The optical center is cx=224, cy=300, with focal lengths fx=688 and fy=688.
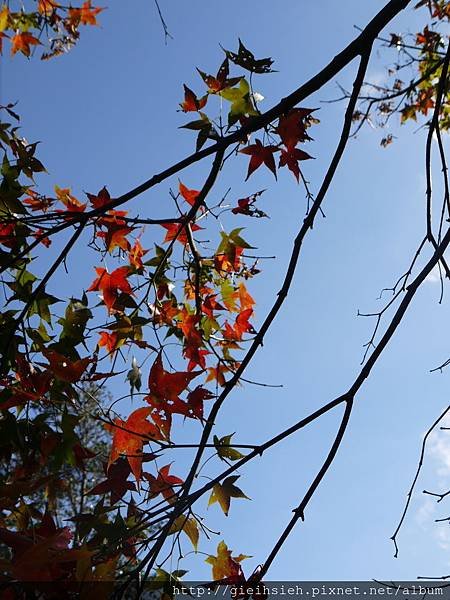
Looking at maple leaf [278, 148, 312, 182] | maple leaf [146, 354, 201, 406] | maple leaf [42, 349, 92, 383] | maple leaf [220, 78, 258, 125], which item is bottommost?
maple leaf [146, 354, 201, 406]

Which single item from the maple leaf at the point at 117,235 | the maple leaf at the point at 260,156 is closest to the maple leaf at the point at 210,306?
the maple leaf at the point at 117,235

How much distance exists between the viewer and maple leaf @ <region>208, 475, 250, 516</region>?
1.48 meters

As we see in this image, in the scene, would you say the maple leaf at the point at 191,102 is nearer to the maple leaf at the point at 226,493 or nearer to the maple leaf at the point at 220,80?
the maple leaf at the point at 220,80

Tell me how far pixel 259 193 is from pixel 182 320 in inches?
20.5

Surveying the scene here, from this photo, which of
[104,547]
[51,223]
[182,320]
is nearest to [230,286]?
[182,320]

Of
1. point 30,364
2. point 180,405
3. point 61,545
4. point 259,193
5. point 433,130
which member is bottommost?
point 61,545

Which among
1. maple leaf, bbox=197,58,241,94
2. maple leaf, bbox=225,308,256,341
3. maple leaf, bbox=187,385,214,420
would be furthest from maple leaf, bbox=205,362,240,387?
maple leaf, bbox=197,58,241,94

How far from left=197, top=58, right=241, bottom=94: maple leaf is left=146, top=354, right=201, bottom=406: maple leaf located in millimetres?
761

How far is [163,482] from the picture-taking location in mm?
1557

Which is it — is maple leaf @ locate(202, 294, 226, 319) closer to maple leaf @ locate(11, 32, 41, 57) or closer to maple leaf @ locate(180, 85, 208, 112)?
maple leaf @ locate(180, 85, 208, 112)

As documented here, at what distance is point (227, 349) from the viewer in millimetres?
2494

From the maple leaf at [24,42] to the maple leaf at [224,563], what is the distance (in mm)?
2613

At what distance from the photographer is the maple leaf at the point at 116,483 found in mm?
1498

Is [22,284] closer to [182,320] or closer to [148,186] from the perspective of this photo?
[182,320]
